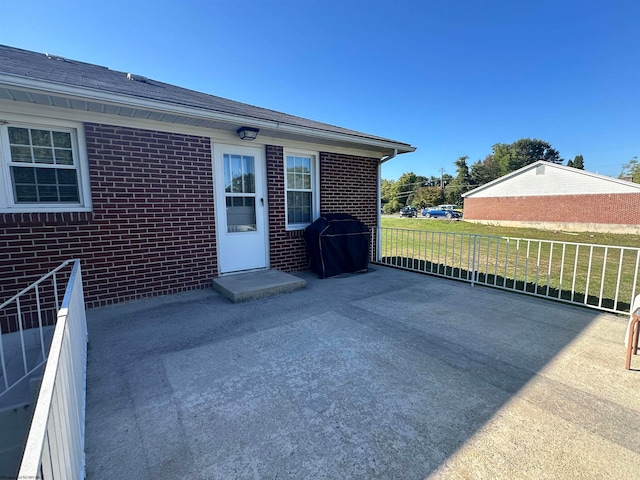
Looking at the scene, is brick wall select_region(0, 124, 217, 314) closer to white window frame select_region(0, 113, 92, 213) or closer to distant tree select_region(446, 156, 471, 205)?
white window frame select_region(0, 113, 92, 213)

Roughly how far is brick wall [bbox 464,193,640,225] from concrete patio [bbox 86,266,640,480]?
2403cm

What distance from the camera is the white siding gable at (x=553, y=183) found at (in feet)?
67.4

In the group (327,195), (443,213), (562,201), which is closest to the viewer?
(327,195)

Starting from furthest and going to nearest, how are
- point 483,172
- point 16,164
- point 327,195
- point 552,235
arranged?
point 483,172 < point 552,235 < point 327,195 < point 16,164

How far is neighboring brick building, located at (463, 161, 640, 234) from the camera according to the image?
19922 millimetres

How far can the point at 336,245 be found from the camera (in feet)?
17.7

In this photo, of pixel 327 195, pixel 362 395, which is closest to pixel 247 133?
pixel 327 195

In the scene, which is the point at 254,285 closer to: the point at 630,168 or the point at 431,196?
the point at 431,196

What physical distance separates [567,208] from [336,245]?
25.6 metres

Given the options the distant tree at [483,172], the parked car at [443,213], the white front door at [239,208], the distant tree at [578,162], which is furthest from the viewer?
the distant tree at [578,162]

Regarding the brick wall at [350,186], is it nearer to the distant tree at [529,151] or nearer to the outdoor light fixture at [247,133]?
→ the outdoor light fixture at [247,133]

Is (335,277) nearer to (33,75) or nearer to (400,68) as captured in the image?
(33,75)

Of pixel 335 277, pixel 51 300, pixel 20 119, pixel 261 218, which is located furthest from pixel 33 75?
pixel 335 277

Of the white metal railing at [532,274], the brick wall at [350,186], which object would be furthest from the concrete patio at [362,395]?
the brick wall at [350,186]
